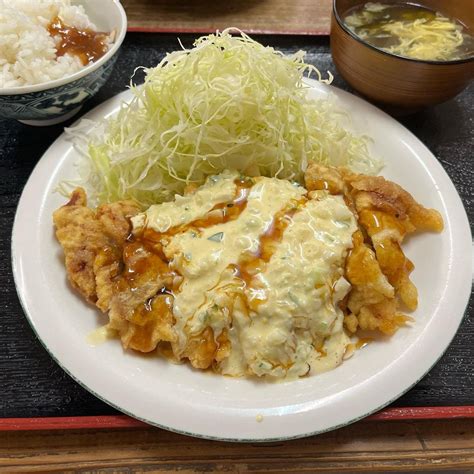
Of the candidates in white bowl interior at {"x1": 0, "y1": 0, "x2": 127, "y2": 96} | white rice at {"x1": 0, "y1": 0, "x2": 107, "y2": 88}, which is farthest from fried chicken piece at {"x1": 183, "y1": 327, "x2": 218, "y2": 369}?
white rice at {"x1": 0, "y1": 0, "x2": 107, "y2": 88}

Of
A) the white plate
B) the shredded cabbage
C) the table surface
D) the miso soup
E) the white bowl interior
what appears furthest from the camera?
the miso soup

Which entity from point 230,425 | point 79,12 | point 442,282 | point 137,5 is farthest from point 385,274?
point 137,5

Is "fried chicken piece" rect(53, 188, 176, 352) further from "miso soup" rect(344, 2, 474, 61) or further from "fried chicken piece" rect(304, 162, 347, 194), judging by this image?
"miso soup" rect(344, 2, 474, 61)

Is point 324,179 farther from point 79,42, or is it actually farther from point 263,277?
point 79,42

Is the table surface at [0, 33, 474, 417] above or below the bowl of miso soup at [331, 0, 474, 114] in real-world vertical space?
below

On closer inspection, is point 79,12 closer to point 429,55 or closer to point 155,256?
point 155,256

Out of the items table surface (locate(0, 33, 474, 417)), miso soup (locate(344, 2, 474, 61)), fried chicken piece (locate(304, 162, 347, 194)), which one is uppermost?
miso soup (locate(344, 2, 474, 61))

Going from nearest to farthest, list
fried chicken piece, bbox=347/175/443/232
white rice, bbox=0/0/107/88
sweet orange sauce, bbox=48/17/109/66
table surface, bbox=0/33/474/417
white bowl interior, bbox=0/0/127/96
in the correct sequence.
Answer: table surface, bbox=0/33/474/417, fried chicken piece, bbox=347/175/443/232, white bowl interior, bbox=0/0/127/96, white rice, bbox=0/0/107/88, sweet orange sauce, bbox=48/17/109/66
